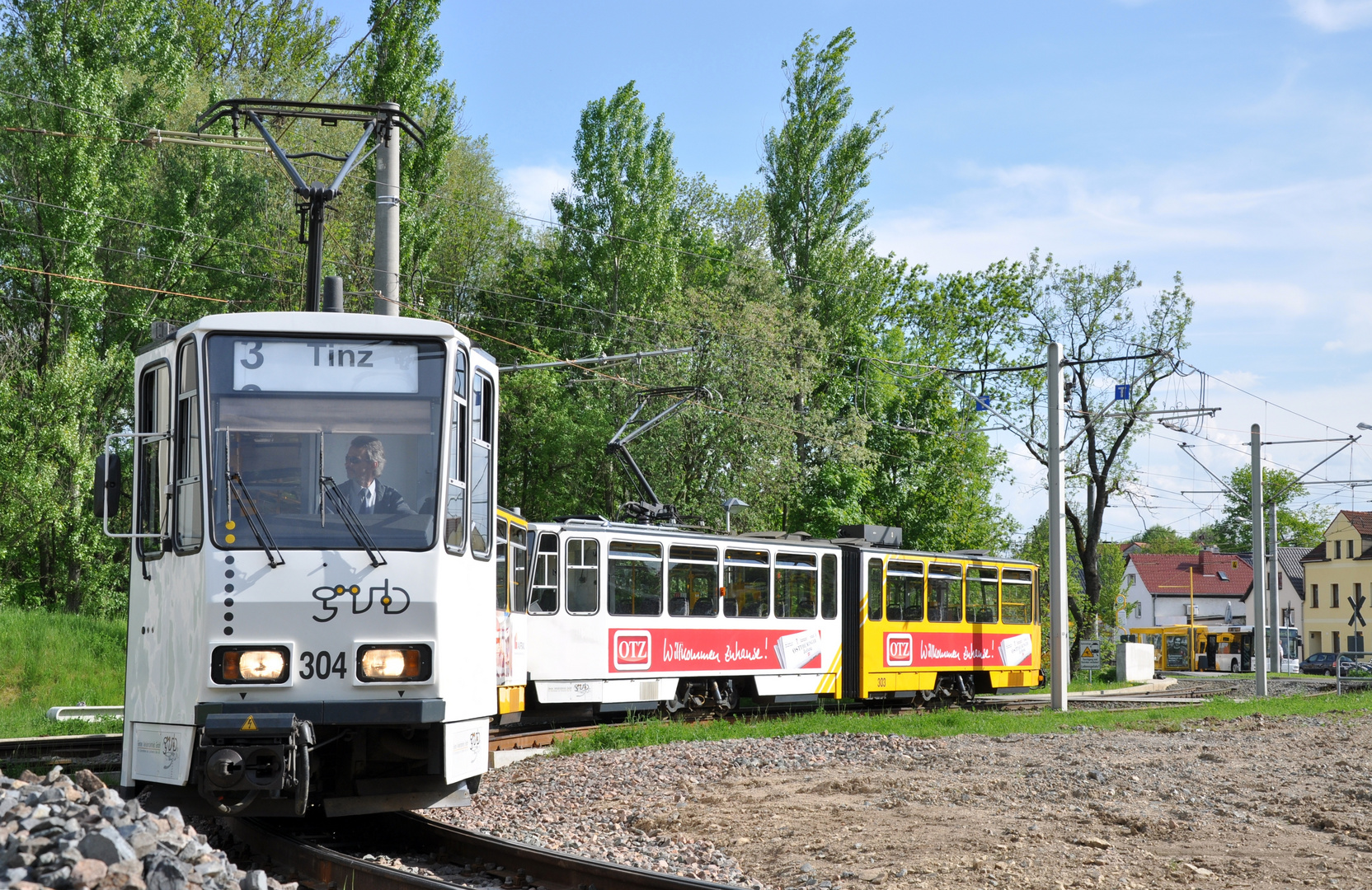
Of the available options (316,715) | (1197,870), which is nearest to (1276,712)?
(1197,870)

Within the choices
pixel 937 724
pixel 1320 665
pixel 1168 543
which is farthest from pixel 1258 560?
pixel 1168 543

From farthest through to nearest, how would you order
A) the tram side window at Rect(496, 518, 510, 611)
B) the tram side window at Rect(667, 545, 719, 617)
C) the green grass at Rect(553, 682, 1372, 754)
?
1. the tram side window at Rect(667, 545, 719, 617)
2. the tram side window at Rect(496, 518, 510, 611)
3. the green grass at Rect(553, 682, 1372, 754)

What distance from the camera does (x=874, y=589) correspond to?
22.3 m

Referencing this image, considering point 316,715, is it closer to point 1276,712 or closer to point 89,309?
point 1276,712

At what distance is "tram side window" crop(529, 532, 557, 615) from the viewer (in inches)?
678

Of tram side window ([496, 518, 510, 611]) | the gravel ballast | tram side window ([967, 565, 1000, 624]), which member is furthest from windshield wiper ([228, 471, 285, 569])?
tram side window ([967, 565, 1000, 624])

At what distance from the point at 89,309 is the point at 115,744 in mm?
15201

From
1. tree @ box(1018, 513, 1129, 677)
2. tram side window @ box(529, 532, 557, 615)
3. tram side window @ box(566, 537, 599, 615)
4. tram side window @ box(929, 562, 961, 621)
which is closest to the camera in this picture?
tram side window @ box(529, 532, 557, 615)

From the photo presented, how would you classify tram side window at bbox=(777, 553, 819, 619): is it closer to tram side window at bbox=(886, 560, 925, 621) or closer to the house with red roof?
tram side window at bbox=(886, 560, 925, 621)

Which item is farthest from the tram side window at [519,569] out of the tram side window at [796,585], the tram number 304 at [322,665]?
the tram number 304 at [322,665]

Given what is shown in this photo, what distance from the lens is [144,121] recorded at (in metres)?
27.3

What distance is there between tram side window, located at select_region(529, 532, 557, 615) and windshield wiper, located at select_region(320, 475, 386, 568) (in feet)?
31.2

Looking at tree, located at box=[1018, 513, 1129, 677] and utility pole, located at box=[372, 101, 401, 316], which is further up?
utility pole, located at box=[372, 101, 401, 316]

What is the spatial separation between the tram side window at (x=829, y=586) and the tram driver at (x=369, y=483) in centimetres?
1429
